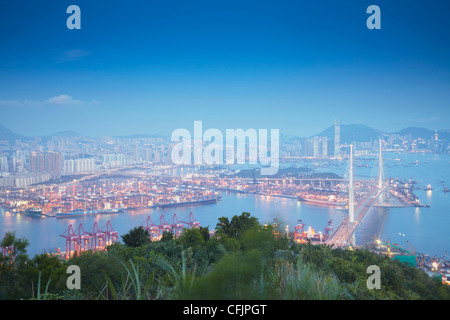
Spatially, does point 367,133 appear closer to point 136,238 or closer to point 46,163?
point 136,238

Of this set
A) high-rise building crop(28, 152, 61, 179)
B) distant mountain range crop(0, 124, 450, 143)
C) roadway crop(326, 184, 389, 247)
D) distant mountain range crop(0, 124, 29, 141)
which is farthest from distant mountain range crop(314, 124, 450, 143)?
distant mountain range crop(0, 124, 29, 141)

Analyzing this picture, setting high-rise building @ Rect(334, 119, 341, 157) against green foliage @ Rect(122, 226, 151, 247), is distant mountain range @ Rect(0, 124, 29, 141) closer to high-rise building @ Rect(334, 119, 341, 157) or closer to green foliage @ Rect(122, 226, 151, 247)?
green foliage @ Rect(122, 226, 151, 247)

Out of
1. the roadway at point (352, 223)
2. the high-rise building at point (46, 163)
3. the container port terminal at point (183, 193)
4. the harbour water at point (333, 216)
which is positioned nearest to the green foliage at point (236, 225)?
the harbour water at point (333, 216)

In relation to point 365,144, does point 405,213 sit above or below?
below

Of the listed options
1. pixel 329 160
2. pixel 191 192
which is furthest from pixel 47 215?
pixel 329 160

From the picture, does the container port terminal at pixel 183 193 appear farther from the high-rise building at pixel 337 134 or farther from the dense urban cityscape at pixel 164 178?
the high-rise building at pixel 337 134

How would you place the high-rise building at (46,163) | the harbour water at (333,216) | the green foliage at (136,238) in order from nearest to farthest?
the green foliage at (136,238)
the harbour water at (333,216)
the high-rise building at (46,163)
